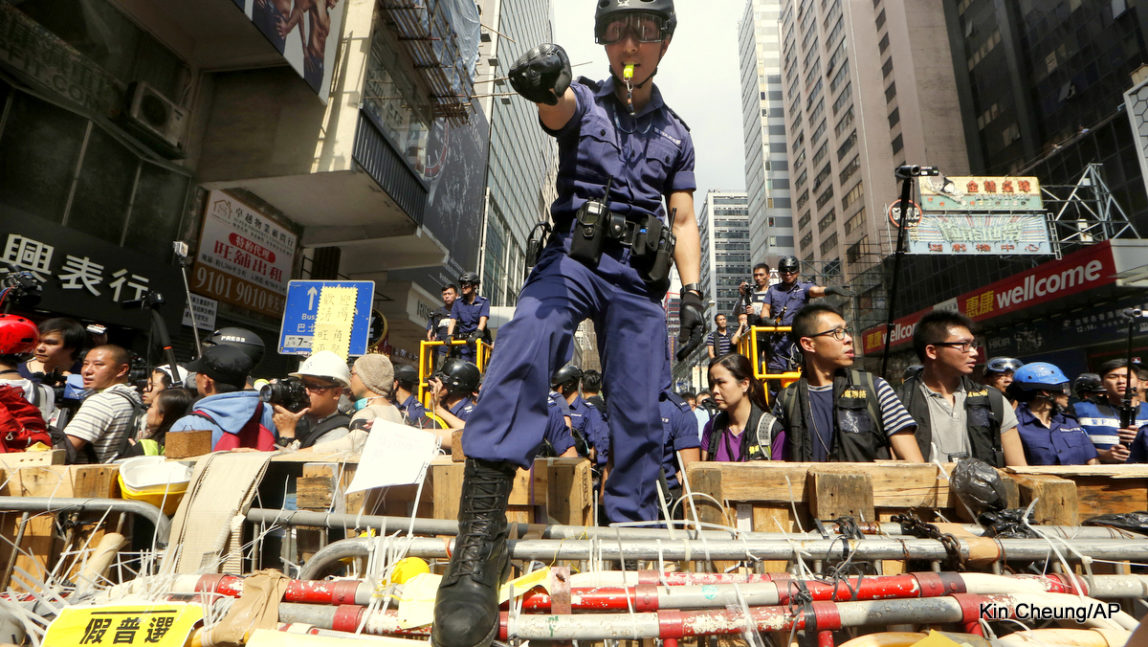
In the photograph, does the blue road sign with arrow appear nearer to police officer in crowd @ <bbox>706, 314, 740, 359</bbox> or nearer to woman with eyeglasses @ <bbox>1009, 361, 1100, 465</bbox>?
police officer in crowd @ <bbox>706, 314, 740, 359</bbox>

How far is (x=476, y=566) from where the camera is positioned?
1.42m

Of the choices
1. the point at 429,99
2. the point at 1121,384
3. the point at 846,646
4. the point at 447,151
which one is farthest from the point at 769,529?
the point at 447,151

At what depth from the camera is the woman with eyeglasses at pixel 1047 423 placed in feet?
14.9

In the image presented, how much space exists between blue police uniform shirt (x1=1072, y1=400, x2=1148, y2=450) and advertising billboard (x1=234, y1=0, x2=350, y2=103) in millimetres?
12857

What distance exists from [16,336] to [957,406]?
652 cm

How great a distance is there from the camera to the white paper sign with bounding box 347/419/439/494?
6.23ft

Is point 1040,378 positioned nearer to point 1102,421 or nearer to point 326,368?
point 1102,421

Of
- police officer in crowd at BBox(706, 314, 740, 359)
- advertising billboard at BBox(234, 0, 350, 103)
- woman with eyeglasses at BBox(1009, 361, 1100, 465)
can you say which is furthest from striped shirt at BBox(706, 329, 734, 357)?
advertising billboard at BBox(234, 0, 350, 103)

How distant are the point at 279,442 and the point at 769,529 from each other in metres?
4.54

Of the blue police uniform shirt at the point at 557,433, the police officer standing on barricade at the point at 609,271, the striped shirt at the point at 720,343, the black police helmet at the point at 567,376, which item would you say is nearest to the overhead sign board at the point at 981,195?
the striped shirt at the point at 720,343

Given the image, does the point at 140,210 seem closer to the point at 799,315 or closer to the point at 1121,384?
the point at 799,315

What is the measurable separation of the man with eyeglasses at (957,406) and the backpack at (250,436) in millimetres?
4465

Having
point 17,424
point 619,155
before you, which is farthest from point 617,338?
point 17,424

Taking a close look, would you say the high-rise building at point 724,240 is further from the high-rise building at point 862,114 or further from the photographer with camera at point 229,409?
the photographer with camera at point 229,409
